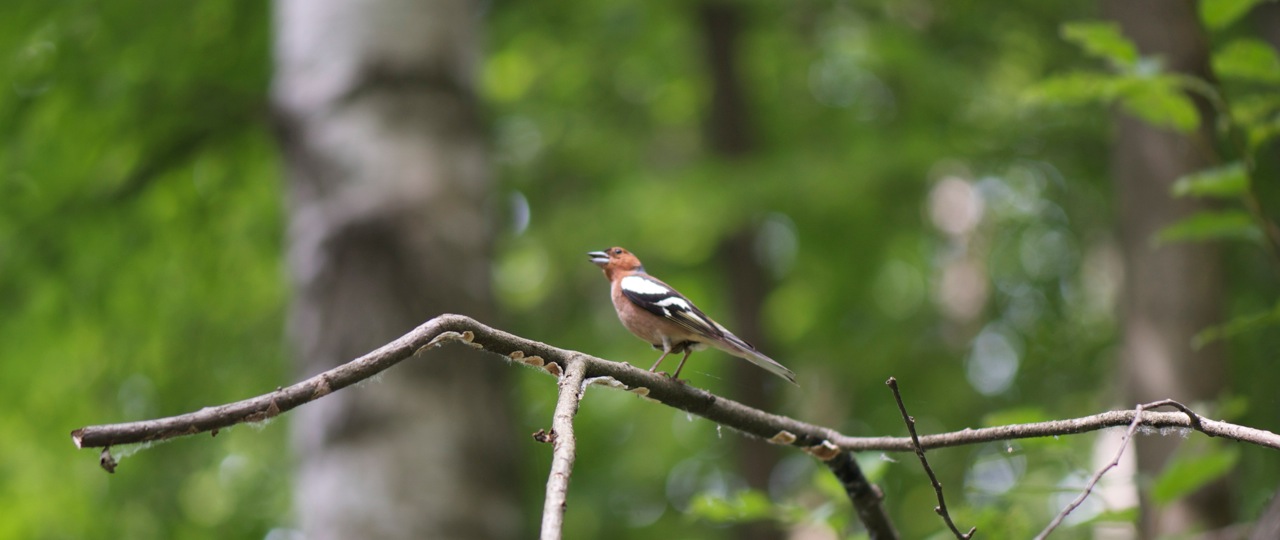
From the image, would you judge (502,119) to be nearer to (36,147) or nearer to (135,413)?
(135,413)

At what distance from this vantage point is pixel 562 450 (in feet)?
4.05

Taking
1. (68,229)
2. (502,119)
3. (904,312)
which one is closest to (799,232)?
(904,312)

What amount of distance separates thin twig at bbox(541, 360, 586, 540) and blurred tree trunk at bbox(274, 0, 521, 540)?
2774 millimetres

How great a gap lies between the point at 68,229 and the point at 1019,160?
5.60 m

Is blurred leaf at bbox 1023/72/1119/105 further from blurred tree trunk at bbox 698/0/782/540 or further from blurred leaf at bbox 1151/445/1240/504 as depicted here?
blurred tree trunk at bbox 698/0/782/540

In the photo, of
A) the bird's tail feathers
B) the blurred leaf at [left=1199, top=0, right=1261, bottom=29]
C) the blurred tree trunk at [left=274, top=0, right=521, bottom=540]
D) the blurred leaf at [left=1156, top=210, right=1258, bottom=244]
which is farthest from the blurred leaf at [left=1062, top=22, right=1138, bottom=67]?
the blurred tree trunk at [left=274, top=0, right=521, bottom=540]

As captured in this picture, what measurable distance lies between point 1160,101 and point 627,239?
4762 millimetres

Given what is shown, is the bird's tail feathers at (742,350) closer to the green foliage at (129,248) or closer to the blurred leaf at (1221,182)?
the blurred leaf at (1221,182)

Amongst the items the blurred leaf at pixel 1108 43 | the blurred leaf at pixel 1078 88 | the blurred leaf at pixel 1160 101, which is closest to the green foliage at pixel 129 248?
the blurred leaf at pixel 1078 88

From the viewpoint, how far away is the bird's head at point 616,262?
3426mm

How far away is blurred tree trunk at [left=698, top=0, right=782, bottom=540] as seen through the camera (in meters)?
8.41

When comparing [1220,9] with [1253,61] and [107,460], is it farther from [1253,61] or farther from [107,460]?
[107,460]

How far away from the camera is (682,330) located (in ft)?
8.79

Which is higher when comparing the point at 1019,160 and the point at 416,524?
the point at 1019,160
